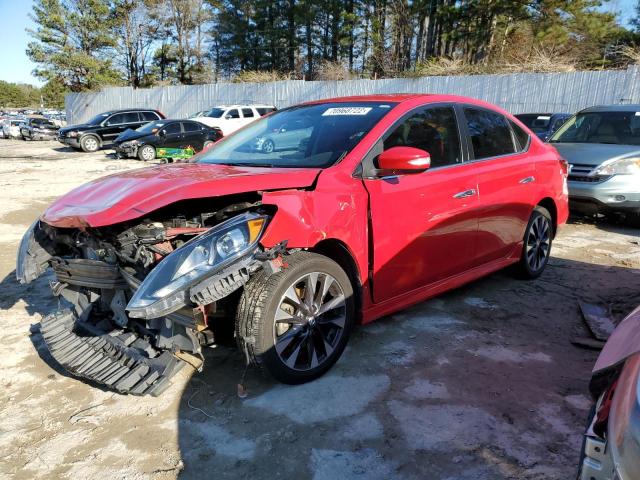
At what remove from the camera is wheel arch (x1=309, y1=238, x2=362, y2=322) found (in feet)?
10.2

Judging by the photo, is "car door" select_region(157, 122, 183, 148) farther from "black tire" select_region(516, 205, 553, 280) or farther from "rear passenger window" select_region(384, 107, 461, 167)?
"rear passenger window" select_region(384, 107, 461, 167)

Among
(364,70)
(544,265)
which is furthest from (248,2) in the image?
(544,265)

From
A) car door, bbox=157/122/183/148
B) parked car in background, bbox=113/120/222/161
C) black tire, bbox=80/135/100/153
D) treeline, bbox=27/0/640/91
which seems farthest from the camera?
treeline, bbox=27/0/640/91

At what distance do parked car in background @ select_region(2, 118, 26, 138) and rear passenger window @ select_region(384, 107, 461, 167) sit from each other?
30.2 meters

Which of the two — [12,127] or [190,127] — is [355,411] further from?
[12,127]

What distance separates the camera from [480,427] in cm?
265

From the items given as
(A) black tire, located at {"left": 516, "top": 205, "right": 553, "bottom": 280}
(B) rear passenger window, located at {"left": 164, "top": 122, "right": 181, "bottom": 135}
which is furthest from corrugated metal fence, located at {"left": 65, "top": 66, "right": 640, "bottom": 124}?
(A) black tire, located at {"left": 516, "top": 205, "right": 553, "bottom": 280}

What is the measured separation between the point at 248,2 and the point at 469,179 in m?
42.8

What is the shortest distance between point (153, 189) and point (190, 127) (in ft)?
52.0

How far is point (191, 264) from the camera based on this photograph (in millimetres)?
2514

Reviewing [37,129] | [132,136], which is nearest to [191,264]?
[132,136]

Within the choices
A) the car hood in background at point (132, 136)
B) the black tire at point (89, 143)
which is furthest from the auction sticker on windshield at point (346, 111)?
the black tire at point (89, 143)

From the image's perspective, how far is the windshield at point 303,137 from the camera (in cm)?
336

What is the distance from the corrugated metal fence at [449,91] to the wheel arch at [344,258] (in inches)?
692
